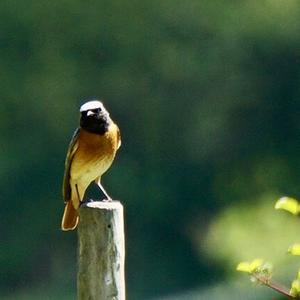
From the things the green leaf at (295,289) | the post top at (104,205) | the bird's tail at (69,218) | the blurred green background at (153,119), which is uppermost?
the blurred green background at (153,119)

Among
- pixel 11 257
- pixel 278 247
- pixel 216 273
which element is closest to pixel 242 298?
pixel 278 247

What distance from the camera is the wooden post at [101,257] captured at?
3.91m

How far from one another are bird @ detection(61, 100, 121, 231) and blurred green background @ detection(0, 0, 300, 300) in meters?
12.8

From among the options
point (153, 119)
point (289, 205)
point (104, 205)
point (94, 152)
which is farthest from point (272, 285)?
point (153, 119)

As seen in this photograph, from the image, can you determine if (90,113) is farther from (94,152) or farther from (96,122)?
(94,152)

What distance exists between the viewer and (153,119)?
21781 millimetres

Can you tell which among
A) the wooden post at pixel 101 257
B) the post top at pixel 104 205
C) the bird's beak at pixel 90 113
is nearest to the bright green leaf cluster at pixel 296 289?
the wooden post at pixel 101 257

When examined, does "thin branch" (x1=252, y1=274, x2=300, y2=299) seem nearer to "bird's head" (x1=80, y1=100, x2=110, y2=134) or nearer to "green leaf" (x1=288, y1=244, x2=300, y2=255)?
"green leaf" (x1=288, y1=244, x2=300, y2=255)

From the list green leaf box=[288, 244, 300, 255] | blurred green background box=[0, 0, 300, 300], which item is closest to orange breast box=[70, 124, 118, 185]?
green leaf box=[288, 244, 300, 255]

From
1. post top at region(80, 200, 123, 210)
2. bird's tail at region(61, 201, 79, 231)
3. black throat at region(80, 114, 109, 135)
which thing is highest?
black throat at region(80, 114, 109, 135)

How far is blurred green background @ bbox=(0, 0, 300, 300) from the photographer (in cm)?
1978

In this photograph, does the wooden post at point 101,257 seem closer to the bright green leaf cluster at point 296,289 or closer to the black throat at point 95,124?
the bright green leaf cluster at point 296,289

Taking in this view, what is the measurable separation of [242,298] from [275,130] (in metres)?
7.46

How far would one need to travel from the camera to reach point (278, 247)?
11656mm
